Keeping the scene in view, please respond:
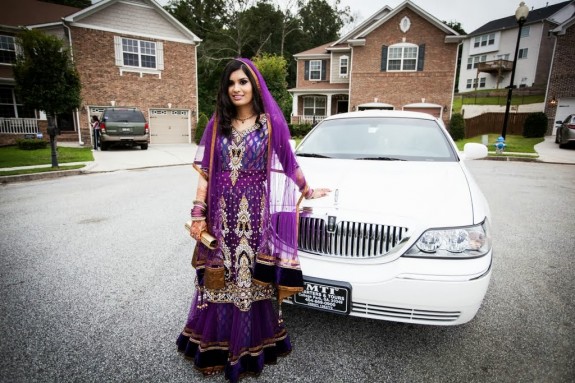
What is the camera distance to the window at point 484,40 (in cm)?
3994

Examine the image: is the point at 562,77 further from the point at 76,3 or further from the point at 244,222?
the point at 76,3

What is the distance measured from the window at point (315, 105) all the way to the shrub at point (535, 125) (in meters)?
14.1

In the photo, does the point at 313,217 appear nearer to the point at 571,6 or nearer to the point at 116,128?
the point at 116,128

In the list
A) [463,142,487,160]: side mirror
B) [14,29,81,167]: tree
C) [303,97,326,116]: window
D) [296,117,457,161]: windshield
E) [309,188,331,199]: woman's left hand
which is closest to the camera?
[309,188,331,199]: woman's left hand

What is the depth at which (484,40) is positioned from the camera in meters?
41.0

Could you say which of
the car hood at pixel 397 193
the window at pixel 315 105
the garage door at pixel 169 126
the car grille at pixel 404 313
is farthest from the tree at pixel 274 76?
the car grille at pixel 404 313

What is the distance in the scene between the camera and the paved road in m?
2.13

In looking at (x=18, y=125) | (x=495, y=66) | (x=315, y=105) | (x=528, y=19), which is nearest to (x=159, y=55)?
(x=18, y=125)

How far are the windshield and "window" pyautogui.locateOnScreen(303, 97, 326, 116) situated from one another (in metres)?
24.0

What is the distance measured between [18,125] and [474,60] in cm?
4792

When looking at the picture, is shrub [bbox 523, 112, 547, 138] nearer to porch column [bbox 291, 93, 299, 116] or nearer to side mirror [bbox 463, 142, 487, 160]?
porch column [bbox 291, 93, 299, 116]

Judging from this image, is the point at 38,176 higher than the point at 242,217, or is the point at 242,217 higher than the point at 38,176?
the point at 242,217

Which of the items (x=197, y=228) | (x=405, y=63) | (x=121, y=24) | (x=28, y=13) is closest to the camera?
(x=197, y=228)

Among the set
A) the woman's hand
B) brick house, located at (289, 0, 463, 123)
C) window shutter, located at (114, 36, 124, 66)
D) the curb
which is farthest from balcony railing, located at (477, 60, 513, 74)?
the woman's hand
